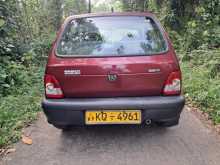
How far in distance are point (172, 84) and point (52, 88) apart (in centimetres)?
137

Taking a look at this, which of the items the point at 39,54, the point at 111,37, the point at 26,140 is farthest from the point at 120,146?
the point at 39,54

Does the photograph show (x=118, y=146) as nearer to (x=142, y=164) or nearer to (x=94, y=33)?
(x=142, y=164)

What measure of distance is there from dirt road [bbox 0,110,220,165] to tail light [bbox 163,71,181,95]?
68cm

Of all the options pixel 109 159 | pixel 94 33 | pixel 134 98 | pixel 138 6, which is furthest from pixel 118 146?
pixel 138 6

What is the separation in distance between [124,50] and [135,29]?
0.47m

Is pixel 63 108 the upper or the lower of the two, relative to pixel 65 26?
lower

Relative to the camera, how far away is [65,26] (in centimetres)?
440

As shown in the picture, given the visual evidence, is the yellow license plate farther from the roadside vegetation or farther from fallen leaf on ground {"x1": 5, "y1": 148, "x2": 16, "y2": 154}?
the roadside vegetation

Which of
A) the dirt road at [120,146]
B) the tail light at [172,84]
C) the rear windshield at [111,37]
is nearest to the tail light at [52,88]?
the rear windshield at [111,37]

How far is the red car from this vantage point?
368 cm

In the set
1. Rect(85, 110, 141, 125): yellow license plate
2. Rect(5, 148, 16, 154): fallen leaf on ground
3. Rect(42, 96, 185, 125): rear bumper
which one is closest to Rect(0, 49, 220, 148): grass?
Rect(5, 148, 16, 154): fallen leaf on ground

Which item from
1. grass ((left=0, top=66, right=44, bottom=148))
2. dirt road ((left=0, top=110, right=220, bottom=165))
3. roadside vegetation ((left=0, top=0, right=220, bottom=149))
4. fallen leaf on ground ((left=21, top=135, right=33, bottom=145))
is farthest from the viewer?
roadside vegetation ((left=0, top=0, right=220, bottom=149))

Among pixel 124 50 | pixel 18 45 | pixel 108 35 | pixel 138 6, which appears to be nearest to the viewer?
pixel 124 50

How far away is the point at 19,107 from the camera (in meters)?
5.30
